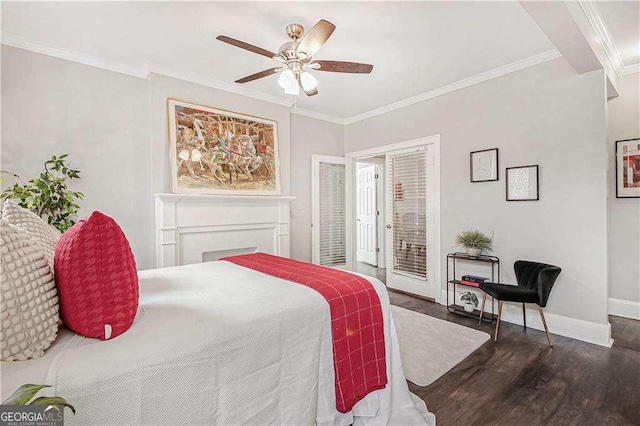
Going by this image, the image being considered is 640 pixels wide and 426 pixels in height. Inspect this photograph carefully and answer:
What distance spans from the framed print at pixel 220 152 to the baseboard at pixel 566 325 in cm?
302

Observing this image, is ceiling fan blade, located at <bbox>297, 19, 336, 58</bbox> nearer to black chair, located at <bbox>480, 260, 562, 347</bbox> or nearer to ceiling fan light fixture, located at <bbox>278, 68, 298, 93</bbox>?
ceiling fan light fixture, located at <bbox>278, 68, 298, 93</bbox>

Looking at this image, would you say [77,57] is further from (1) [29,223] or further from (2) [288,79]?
(1) [29,223]

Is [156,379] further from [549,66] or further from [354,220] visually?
[354,220]

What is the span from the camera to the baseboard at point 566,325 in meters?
2.63

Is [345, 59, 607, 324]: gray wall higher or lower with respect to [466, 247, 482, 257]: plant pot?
higher

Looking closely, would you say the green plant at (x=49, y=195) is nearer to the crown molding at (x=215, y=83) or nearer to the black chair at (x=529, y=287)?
the crown molding at (x=215, y=83)

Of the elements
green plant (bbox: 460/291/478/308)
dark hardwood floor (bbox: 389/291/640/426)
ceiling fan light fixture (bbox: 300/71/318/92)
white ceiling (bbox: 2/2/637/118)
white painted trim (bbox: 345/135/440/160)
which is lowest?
dark hardwood floor (bbox: 389/291/640/426)

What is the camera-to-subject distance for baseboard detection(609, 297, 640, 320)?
3.18 m

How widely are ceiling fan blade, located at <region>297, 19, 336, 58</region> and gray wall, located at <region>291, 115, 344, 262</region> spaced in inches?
90.8

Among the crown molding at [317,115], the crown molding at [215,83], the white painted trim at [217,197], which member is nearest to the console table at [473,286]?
the white painted trim at [217,197]

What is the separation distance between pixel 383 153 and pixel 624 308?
3.26 m

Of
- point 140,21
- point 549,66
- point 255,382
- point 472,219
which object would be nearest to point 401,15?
point 549,66

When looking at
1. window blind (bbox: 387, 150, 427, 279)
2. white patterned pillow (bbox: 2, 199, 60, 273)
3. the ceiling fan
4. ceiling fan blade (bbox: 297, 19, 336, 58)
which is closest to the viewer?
white patterned pillow (bbox: 2, 199, 60, 273)

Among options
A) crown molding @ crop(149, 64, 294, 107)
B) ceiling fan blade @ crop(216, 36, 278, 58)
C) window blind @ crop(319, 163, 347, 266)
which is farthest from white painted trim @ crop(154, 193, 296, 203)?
ceiling fan blade @ crop(216, 36, 278, 58)
